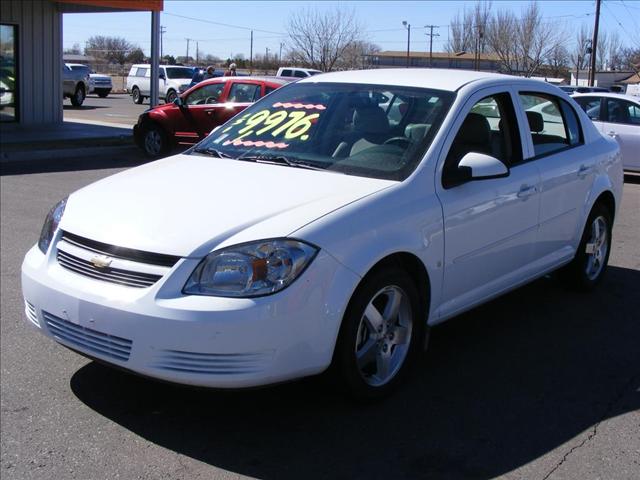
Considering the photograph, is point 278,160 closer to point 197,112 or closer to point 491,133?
point 491,133

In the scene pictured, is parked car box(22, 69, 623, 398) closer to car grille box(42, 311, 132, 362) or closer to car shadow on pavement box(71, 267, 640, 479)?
car grille box(42, 311, 132, 362)

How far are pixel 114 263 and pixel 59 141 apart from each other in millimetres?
13696

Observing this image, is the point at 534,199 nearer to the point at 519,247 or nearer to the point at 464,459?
the point at 519,247

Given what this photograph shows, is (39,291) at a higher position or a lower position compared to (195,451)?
higher

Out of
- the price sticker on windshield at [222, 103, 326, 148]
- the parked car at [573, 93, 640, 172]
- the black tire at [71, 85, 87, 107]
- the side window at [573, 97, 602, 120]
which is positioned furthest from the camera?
the black tire at [71, 85, 87, 107]

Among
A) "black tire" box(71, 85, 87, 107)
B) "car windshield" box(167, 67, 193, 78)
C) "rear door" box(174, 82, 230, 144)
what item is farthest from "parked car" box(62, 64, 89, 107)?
"rear door" box(174, 82, 230, 144)

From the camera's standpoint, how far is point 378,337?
400 centimetres

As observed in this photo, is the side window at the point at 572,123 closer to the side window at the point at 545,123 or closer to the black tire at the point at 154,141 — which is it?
the side window at the point at 545,123

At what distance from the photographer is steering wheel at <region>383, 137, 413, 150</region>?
14.6 feet

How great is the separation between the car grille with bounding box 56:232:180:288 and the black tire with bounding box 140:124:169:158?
38.8 feet

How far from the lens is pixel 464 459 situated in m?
3.55

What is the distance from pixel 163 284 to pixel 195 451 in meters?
0.81

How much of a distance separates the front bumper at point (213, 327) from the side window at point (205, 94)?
12010 mm

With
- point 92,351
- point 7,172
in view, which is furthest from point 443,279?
point 7,172
